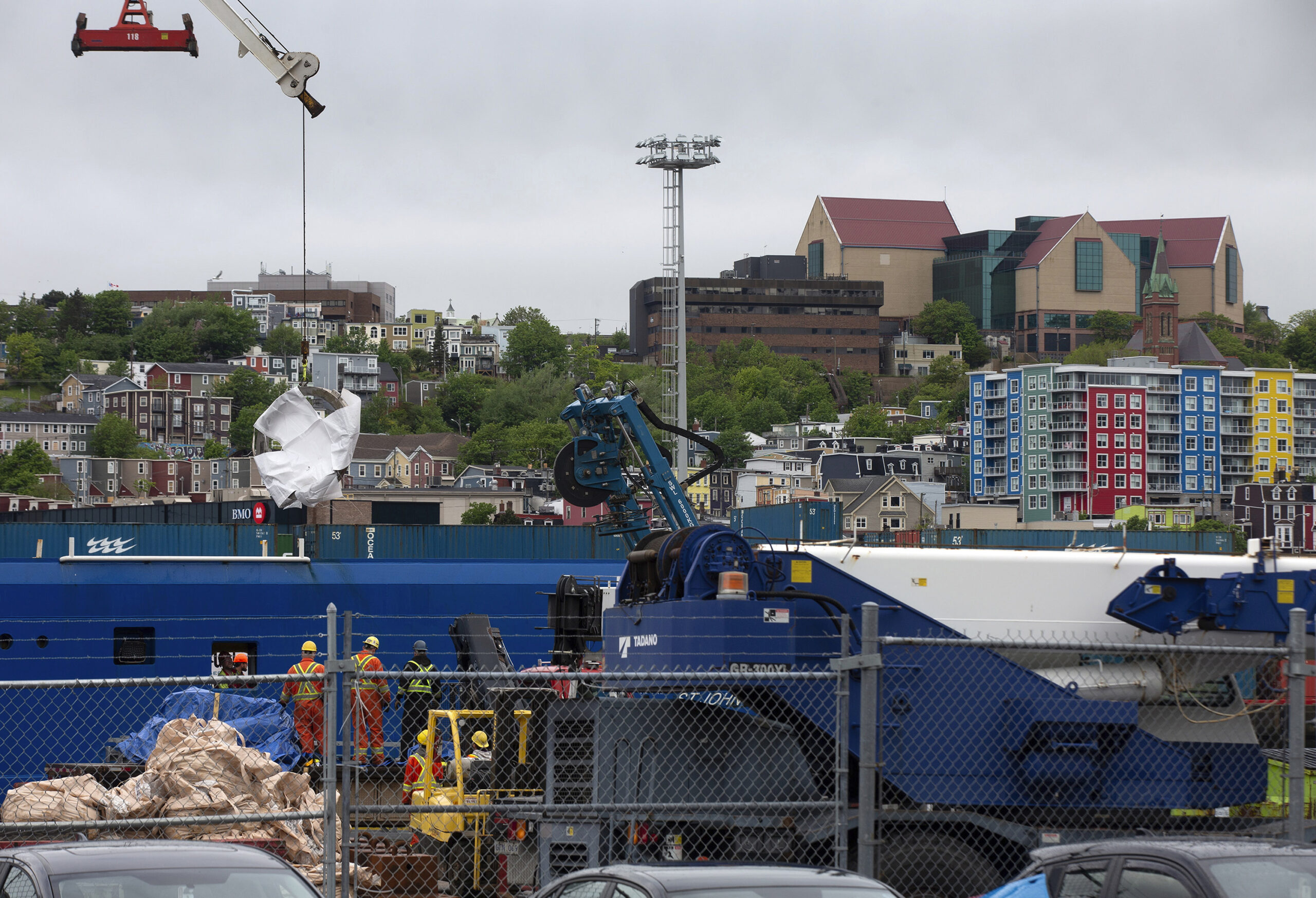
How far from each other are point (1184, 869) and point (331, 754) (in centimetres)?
463

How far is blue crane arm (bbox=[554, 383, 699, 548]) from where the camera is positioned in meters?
15.6

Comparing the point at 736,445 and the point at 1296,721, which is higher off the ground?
the point at 736,445

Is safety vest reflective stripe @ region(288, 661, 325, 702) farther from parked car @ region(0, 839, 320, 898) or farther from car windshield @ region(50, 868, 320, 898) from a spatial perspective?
car windshield @ region(50, 868, 320, 898)

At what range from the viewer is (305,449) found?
83.8 feet

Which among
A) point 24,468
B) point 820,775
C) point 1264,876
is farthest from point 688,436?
point 24,468

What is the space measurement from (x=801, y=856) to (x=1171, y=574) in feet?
11.6

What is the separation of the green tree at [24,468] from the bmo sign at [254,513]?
455 ft

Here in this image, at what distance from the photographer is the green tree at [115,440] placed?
196500 millimetres

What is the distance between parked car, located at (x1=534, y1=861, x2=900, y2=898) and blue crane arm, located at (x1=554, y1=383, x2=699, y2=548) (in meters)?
8.65

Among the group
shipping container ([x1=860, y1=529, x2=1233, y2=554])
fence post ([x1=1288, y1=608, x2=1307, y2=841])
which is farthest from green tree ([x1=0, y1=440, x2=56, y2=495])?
fence post ([x1=1288, y1=608, x2=1307, y2=841])

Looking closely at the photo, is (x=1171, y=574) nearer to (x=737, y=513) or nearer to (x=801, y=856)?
(x=801, y=856)

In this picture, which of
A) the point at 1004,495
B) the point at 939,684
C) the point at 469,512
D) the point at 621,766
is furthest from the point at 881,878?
the point at 1004,495

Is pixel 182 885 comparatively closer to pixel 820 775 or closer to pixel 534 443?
pixel 820 775

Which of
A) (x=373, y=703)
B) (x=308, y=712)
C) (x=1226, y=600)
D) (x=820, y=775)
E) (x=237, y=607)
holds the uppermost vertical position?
(x=1226, y=600)
